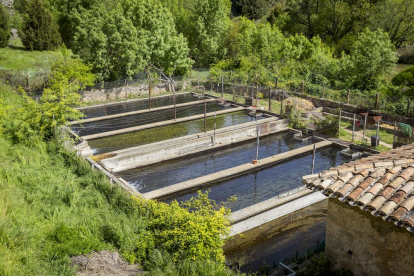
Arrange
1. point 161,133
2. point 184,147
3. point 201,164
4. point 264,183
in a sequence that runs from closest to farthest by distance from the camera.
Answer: point 264,183, point 201,164, point 184,147, point 161,133

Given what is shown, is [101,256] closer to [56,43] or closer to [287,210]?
[287,210]

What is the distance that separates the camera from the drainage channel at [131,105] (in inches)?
1029

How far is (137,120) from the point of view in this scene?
2380 centimetres

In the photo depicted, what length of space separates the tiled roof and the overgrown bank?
257 centimetres

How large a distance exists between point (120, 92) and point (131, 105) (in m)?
2.51

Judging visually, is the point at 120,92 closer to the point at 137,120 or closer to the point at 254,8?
the point at 137,120

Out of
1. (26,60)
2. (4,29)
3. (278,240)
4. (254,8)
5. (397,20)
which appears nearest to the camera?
(278,240)

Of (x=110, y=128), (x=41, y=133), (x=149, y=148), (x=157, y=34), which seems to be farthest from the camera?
(x=157, y=34)

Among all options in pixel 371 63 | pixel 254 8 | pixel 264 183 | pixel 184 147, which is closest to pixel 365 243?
pixel 264 183

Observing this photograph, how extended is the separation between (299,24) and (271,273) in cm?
4505

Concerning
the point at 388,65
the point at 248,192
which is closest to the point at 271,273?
the point at 248,192

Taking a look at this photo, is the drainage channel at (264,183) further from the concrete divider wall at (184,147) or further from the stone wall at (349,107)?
the stone wall at (349,107)

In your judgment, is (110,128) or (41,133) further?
(110,128)

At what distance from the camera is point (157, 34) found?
101ft
